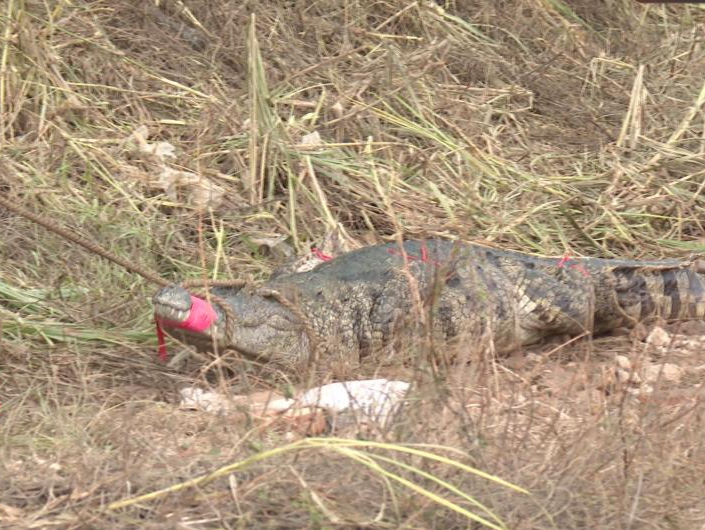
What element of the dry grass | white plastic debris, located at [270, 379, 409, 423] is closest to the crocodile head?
the dry grass

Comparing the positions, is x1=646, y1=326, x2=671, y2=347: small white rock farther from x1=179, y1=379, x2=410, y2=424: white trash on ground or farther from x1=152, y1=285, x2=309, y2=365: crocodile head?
x1=152, y1=285, x2=309, y2=365: crocodile head

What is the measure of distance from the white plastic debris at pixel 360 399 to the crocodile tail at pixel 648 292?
1571mm

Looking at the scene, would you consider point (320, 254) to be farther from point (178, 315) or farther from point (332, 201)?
point (178, 315)

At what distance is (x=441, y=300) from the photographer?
5.06 metres

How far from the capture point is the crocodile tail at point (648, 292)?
534cm

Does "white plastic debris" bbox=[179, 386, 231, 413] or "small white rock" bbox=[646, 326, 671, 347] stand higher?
"white plastic debris" bbox=[179, 386, 231, 413]

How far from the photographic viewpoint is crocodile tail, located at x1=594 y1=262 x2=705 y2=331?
534 centimetres

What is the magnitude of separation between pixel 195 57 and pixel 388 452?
384cm

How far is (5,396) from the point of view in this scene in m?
4.19

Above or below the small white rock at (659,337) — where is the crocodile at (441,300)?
below

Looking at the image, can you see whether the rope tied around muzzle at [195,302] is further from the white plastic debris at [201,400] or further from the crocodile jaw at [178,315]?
the white plastic debris at [201,400]

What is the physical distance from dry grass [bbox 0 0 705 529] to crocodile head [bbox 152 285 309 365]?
6.2 inches

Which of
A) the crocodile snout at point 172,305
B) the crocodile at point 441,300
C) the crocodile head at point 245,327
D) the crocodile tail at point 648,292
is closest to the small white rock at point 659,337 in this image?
the crocodile at point 441,300

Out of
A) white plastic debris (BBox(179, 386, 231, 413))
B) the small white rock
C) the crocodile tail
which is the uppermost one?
white plastic debris (BBox(179, 386, 231, 413))
